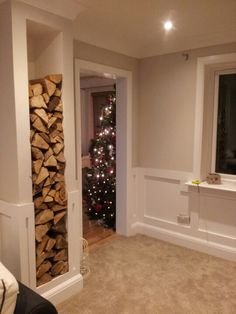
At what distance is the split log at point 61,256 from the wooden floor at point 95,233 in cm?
116

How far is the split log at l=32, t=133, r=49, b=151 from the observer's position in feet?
7.23

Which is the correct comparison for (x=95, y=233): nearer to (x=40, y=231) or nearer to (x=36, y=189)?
(x=40, y=231)

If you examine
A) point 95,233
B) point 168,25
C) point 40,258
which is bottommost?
point 95,233

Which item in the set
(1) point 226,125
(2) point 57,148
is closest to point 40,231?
(2) point 57,148

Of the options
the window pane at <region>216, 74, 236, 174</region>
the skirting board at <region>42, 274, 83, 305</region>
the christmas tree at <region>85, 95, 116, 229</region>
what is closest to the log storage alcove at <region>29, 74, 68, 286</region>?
the skirting board at <region>42, 274, 83, 305</region>

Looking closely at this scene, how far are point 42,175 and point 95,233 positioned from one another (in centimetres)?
207

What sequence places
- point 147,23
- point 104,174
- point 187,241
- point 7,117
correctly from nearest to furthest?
point 7,117 < point 147,23 < point 187,241 < point 104,174

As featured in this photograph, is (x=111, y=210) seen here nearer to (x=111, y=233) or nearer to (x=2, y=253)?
(x=111, y=233)

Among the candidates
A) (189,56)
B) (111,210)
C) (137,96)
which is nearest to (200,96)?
(189,56)

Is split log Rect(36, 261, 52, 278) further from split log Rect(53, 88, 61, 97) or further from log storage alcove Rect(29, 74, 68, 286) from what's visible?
split log Rect(53, 88, 61, 97)

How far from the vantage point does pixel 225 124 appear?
341 centimetres

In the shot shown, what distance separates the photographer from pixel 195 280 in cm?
283

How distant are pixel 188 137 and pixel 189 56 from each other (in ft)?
3.15

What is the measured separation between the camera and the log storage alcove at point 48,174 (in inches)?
87.3
